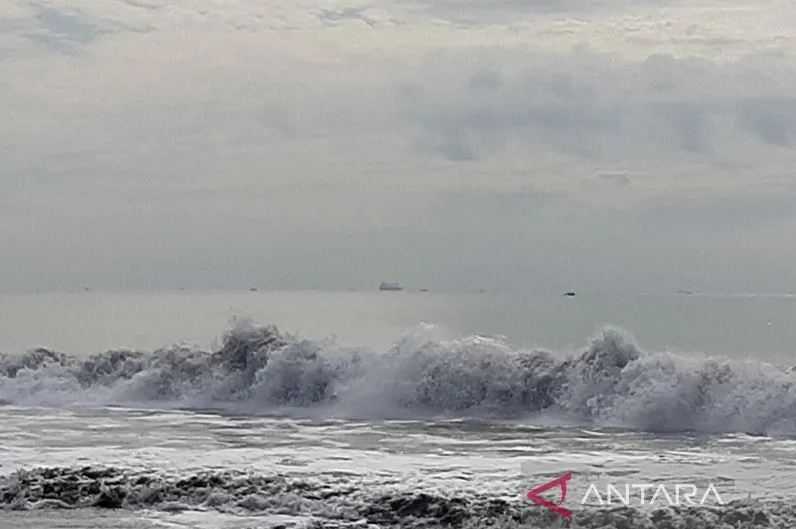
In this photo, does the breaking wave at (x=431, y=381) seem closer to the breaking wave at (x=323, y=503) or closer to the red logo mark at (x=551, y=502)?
the red logo mark at (x=551, y=502)

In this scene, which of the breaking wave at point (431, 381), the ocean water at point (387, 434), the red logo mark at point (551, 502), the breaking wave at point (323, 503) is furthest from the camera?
the breaking wave at point (431, 381)

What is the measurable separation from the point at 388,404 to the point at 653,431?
21.2ft

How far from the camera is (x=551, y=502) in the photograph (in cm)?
1413

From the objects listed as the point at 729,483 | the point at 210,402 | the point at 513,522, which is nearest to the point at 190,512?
the point at 513,522

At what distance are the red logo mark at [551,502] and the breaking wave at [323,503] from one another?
0.50 feet

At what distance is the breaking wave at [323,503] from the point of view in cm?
1321

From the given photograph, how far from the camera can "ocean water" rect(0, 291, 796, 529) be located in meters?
14.1

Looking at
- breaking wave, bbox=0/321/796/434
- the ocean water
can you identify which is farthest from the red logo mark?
breaking wave, bbox=0/321/796/434

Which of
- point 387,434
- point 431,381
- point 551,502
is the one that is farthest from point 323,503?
point 431,381

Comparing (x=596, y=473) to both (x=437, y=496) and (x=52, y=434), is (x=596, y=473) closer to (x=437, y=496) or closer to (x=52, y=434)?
(x=437, y=496)

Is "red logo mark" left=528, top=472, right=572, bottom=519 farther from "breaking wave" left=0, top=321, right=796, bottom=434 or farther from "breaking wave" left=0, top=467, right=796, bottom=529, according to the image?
"breaking wave" left=0, top=321, right=796, bottom=434

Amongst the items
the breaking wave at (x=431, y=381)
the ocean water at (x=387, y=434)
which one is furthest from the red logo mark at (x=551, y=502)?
the breaking wave at (x=431, y=381)

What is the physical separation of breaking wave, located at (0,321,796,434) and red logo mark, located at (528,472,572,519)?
22.0 feet

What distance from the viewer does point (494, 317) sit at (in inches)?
3324
